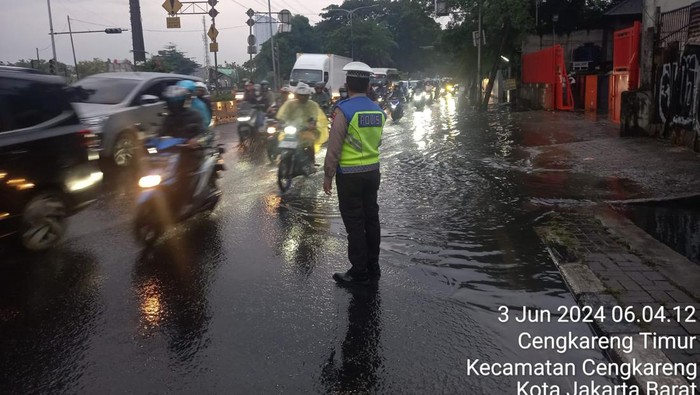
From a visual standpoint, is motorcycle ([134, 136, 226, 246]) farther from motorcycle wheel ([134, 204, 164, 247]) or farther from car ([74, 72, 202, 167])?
car ([74, 72, 202, 167])

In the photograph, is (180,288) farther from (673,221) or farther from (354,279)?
(673,221)

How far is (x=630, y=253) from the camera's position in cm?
564

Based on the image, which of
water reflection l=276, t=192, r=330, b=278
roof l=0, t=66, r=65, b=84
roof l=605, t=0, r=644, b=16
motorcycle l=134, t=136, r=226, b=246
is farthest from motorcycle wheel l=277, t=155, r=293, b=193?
roof l=605, t=0, r=644, b=16

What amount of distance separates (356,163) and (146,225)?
2.66m

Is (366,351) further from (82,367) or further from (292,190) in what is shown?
(292,190)

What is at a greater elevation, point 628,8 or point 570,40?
point 628,8

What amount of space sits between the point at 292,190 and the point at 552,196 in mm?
4089

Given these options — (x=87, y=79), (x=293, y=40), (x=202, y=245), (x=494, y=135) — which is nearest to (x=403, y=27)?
(x=293, y=40)

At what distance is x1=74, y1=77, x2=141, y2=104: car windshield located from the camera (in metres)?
11.4

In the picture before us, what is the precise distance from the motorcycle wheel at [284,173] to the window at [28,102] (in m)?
3.49

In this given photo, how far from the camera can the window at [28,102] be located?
575 centimetres

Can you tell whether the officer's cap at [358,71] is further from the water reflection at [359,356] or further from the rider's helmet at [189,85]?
the rider's helmet at [189,85]

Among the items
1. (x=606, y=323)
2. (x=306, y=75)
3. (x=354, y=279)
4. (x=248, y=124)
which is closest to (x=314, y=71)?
(x=306, y=75)

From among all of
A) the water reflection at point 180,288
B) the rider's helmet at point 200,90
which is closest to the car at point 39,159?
the water reflection at point 180,288
